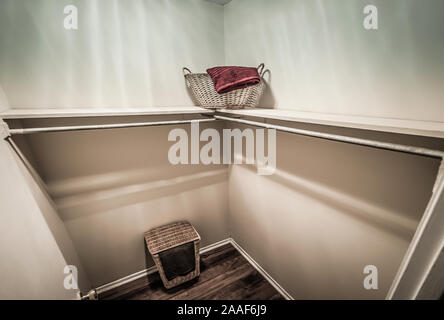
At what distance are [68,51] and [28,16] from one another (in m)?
0.19

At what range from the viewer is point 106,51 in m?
1.08

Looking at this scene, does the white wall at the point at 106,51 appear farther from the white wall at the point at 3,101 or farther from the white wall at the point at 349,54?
the white wall at the point at 349,54

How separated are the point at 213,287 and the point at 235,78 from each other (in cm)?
152

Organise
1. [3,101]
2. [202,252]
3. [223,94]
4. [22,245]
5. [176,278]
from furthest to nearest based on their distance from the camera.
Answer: [202,252]
[176,278]
[223,94]
[3,101]
[22,245]

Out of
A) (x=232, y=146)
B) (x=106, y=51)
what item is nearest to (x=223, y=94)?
(x=232, y=146)

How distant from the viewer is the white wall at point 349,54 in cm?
61

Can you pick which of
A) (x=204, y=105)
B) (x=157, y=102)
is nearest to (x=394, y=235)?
(x=204, y=105)

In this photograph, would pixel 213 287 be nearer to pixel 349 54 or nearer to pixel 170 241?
pixel 170 241

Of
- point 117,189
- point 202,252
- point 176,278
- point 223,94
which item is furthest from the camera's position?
point 202,252

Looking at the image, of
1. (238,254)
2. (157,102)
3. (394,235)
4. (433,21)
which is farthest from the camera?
(238,254)

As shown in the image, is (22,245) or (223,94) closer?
(22,245)

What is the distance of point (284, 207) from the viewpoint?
1.24 metres
